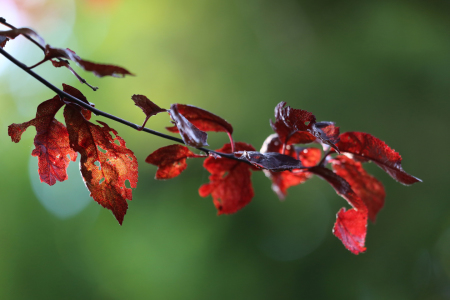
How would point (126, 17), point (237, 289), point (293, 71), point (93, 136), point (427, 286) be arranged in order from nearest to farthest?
point (93, 136) → point (427, 286) → point (237, 289) → point (293, 71) → point (126, 17)

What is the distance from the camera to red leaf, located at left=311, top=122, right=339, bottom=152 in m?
0.27

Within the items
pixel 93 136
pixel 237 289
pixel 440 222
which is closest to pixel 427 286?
pixel 440 222

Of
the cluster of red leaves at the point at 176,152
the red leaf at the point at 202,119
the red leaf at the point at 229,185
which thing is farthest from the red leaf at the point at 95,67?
the red leaf at the point at 229,185

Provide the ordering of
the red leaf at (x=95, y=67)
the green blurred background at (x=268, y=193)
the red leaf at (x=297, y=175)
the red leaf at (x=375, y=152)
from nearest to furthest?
the red leaf at (x=95, y=67) < the red leaf at (x=375, y=152) < the red leaf at (x=297, y=175) < the green blurred background at (x=268, y=193)

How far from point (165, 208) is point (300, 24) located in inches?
72.1

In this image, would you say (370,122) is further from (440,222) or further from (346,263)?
(346,263)

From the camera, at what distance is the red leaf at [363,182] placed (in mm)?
413

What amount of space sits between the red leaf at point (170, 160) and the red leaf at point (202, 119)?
0.02 meters

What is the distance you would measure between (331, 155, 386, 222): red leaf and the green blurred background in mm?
1795

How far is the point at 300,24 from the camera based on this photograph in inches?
102

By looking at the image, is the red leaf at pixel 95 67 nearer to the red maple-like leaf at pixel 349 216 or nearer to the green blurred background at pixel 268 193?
the red maple-like leaf at pixel 349 216

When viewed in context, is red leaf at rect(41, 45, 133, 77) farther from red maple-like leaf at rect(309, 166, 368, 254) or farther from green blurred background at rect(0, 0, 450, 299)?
green blurred background at rect(0, 0, 450, 299)

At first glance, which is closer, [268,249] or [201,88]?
[268,249]

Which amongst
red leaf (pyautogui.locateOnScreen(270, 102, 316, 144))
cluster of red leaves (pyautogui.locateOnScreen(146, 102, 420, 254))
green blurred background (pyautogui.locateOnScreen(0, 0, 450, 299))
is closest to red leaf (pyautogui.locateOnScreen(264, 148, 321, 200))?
cluster of red leaves (pyautogui.locateOnScreen(146, 102, 420, 254))
